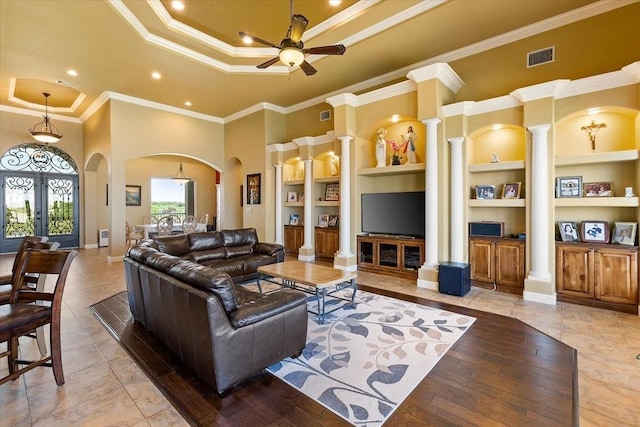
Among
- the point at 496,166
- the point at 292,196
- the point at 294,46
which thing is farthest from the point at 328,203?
the point at 294,46

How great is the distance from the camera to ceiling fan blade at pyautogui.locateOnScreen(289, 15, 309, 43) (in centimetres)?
339

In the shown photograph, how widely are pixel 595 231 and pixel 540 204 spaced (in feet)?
2.35

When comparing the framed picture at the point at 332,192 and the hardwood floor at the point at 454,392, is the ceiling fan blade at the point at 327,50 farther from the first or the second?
the framed picture at the point at 332,192

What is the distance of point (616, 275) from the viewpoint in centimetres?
381

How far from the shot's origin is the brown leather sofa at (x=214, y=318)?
2119 millimetres

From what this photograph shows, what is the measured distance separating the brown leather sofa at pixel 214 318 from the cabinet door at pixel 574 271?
3758 mm

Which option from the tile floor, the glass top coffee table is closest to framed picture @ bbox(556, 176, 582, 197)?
the tile floor

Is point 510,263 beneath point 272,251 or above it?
beneath

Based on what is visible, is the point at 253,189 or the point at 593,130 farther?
the point at 253,189

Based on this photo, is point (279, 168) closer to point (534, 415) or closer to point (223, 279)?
point (223, 279)

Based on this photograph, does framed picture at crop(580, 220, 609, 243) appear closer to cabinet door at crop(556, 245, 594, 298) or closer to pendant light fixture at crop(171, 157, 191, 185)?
cabinet door at crop(556, 245, 594, 298)

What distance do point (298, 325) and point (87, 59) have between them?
20.3ft

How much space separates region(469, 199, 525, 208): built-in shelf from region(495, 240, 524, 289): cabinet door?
1.81 feet

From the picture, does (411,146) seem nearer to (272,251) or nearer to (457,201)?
(457,201)
